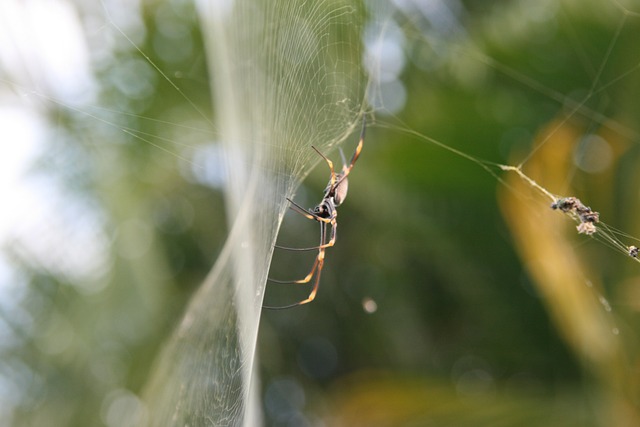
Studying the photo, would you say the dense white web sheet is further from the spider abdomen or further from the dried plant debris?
the dried plant debris

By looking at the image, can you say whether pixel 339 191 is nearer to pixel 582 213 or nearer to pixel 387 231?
pixel 582 213

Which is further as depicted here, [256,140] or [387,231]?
[387,231]

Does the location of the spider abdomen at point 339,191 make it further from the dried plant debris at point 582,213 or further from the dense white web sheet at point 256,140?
the dried plant debris at point 582,213

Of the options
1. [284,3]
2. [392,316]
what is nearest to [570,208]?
[284,3]

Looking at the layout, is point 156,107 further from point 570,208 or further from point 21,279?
point 570,208

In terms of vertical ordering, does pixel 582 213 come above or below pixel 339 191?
below

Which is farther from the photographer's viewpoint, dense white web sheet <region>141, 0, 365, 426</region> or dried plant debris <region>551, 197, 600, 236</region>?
dense white web sheet <region>141, 0, 365, 426</region>

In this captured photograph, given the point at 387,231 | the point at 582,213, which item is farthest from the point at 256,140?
the point at 387,231

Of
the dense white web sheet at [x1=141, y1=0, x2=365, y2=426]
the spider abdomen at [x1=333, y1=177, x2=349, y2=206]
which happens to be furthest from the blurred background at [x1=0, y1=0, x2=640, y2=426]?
the spider abdomen at [x1=333, y1=177, x2=349, y2=206]
